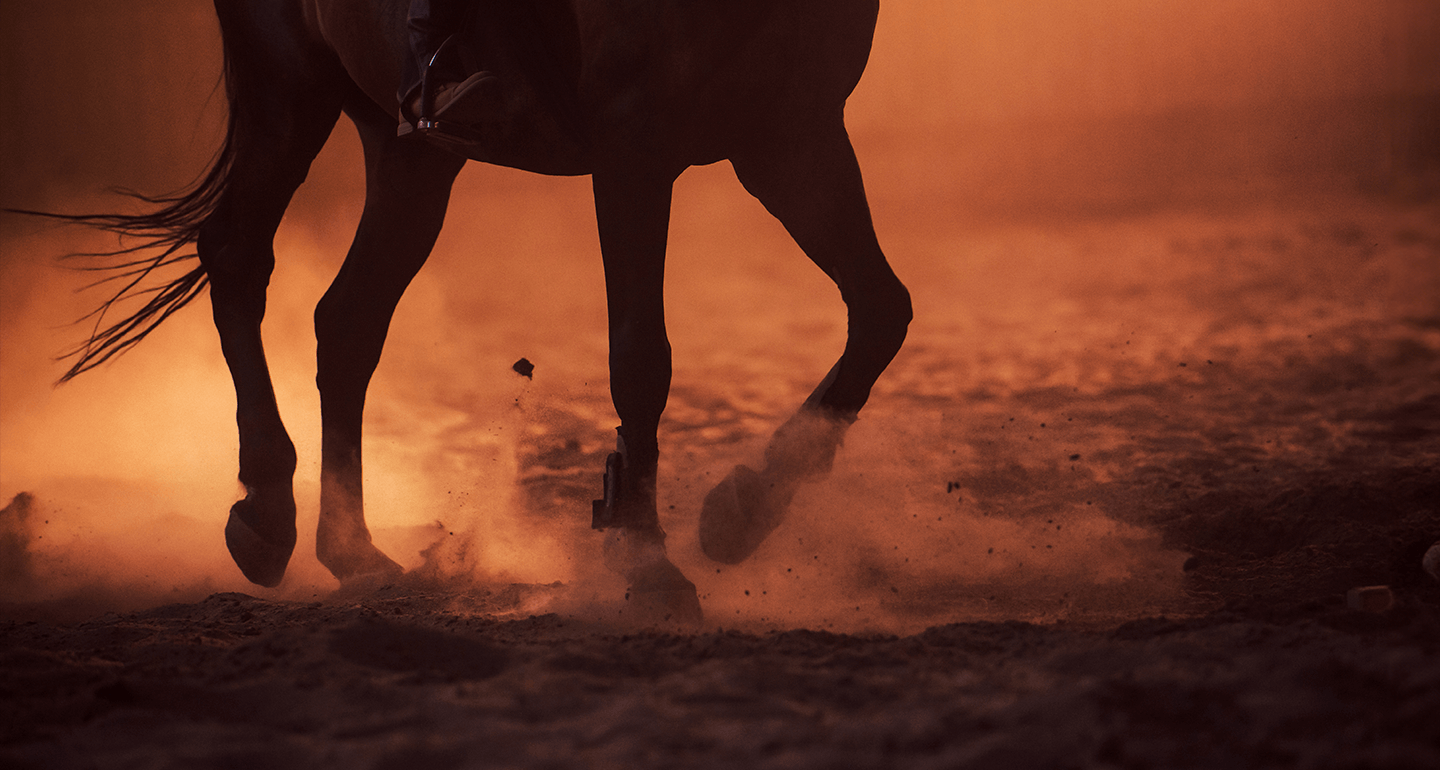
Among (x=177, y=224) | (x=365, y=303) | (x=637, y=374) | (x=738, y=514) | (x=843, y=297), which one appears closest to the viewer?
(x=637, y=374)

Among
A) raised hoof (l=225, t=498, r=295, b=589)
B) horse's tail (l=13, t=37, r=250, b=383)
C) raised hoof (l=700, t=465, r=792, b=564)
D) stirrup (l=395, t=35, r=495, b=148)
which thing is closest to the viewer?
stirrup (l=395, t=35, r=495, b=148)

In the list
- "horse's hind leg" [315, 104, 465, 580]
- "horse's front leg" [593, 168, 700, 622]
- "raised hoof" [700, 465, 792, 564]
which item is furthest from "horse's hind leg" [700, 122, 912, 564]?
"horse's hind leg" [315, 104, 465, 580]

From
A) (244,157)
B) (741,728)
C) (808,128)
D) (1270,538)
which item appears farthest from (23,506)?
(1270,538)

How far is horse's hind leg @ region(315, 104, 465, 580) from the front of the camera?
11.8ft

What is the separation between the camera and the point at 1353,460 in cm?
439

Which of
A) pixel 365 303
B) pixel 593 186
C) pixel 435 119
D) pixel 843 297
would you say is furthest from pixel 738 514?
pixel 365 303

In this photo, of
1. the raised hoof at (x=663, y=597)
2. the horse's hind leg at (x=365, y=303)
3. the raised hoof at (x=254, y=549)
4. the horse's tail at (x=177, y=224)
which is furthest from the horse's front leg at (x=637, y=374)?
the horse's tail at (x=177, y=224)

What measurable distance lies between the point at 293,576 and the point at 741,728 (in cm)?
289

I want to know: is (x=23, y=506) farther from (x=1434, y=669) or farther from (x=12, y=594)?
(x=1434, y=669)

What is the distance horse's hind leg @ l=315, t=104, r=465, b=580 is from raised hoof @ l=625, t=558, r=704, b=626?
1.40 m

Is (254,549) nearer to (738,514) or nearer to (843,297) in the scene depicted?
(738,514)

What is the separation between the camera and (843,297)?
2.97 m

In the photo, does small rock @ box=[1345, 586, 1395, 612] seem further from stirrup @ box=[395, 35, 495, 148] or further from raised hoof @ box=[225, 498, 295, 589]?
raised hoof @ box=[225, 498, 295, 589]

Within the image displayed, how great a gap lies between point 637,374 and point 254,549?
1.76 meters
